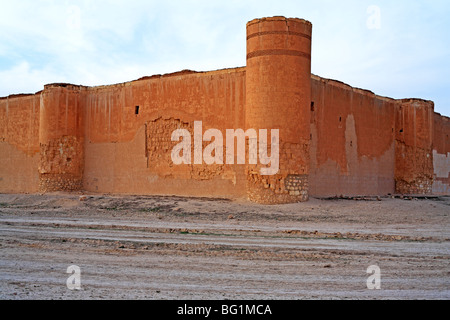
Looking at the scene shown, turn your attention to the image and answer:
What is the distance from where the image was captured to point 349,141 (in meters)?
18.8

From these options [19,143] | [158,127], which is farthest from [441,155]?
[19,143]

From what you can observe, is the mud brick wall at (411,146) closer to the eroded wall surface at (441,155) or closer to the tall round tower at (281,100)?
the eroded wall surface at (441,155)

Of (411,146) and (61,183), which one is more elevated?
(411,146)

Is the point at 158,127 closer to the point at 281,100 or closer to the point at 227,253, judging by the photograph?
the point at 281,100

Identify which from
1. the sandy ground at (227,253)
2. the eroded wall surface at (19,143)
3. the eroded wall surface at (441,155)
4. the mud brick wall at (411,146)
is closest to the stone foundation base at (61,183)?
the eroded wall surface at (19,143)

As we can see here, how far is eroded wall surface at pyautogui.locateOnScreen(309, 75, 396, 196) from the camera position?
1702 centimetres

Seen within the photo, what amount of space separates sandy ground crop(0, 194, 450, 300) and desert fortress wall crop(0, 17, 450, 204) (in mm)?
2751

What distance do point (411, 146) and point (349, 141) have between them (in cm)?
525

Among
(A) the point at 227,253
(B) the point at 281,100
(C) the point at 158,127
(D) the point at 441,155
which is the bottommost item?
(A) the point at 227,253

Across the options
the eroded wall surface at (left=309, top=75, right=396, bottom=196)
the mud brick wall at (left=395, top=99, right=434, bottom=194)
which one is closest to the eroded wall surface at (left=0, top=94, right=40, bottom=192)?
the eroded wall surface at (left=309, top=75, right=396, bottom=196)

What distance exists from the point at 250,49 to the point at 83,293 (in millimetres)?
11793

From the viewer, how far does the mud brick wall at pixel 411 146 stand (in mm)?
22234

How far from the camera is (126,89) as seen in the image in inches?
747

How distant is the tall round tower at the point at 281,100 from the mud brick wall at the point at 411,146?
8.86 m
